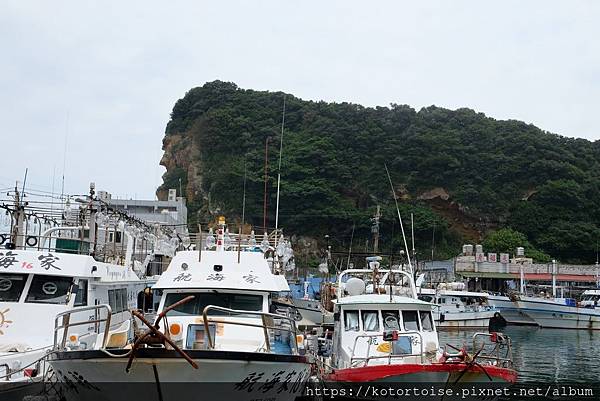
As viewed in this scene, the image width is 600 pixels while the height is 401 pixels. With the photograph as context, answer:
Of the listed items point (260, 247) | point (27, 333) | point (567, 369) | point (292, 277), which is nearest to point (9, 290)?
point (27, 333)

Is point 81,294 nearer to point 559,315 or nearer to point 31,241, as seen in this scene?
point 31,241

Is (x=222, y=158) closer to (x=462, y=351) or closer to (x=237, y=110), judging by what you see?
(x=237, y=110)

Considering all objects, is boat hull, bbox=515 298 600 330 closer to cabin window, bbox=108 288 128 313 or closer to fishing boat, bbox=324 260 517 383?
fishing boat, bbox=324 260 517 383

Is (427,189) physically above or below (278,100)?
below

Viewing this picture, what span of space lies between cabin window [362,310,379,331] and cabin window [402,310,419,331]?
707 millimetres

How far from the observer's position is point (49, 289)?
14.4 m

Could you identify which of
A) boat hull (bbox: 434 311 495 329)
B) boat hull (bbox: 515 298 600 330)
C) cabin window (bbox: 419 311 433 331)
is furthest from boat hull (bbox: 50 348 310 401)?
boat hull (bbox: 515 298 600 330)

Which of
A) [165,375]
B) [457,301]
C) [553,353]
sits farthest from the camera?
[457,301]

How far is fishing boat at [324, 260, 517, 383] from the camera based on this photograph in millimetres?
12883

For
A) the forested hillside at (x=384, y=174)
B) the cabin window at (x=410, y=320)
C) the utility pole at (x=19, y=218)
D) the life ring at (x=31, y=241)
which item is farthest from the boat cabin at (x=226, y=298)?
the forested hillside at (x=384, y=174)

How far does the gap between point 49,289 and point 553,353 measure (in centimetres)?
2466

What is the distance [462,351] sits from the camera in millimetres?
13219

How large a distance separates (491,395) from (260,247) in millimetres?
8240

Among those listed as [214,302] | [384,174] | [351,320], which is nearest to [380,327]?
[351,320]
